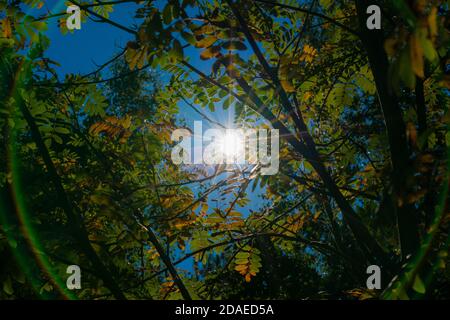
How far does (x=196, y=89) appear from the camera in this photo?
301 cm

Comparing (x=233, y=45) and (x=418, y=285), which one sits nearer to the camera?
(x=418, y=285)

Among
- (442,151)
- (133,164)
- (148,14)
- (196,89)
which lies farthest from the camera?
(133,164)

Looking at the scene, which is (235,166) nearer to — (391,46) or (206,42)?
(206,42)

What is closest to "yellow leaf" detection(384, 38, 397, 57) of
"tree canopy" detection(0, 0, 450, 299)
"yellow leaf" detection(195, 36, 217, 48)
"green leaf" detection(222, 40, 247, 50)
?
"tree canopy" detection(0, 0, 450, 299)

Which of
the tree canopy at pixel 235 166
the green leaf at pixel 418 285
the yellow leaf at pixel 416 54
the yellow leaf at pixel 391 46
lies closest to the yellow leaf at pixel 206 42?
the tree canopy at pixel 235 166

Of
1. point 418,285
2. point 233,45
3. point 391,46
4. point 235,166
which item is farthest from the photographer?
point 235,166

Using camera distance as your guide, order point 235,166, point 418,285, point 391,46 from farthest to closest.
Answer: point 235,166 < point 418,285 < point 391,46

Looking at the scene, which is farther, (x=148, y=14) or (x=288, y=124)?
(x=288, y=124)

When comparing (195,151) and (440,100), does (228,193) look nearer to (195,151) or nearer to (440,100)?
(195,151)

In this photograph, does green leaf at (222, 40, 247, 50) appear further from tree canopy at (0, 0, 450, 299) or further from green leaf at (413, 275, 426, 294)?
green leaf at (413, 275, 426, 294)

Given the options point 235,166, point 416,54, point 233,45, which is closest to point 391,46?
point 416,54

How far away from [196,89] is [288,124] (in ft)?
3.55

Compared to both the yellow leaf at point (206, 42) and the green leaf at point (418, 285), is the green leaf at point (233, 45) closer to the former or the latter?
the yellow leaf at point (206, 42)
